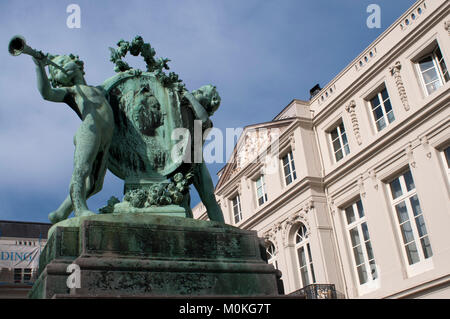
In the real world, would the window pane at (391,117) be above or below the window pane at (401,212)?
above

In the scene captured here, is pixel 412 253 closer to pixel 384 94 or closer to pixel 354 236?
pixel 354 236

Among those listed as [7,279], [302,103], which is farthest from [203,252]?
[7,279]

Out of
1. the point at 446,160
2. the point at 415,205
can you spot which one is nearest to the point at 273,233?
the point at 415,205

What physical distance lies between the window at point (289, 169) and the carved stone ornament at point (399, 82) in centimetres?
624

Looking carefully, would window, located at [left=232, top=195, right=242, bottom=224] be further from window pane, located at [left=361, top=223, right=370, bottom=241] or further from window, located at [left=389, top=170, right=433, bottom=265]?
window, located at [left=389, top=170, right=433, bottom=265]

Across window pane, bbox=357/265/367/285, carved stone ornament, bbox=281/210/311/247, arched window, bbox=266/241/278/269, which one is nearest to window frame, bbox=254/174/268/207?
arched window, bbox=266/241/278/269

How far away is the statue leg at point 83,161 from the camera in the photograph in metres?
3.72

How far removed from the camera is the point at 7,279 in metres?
28.0

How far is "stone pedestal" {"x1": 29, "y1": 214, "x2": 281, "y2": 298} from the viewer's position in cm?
300

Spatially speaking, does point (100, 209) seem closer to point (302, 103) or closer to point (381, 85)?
point (381, 85)

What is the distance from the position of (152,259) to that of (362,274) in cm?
1624

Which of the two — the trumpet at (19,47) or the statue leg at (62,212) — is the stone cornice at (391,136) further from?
the trumpet at (19,47)

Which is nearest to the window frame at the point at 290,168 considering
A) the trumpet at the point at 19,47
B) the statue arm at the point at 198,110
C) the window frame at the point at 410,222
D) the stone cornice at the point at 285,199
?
the stone cornice at the point at 285,199
